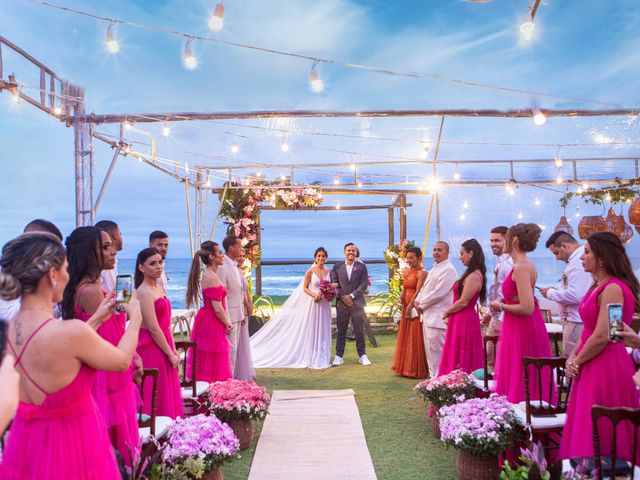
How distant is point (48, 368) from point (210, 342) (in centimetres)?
389

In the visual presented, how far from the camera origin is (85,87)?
6199mm

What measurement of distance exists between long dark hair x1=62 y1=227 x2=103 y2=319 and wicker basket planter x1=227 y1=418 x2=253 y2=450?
7.23 feet

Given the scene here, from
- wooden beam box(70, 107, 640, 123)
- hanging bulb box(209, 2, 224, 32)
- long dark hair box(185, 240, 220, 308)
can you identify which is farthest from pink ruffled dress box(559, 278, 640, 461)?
long dark hair box(185, 240, 220, 308)

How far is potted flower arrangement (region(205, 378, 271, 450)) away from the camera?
4762 mm

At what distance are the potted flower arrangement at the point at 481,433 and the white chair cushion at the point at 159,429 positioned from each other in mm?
1958

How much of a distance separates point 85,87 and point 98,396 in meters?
4.22

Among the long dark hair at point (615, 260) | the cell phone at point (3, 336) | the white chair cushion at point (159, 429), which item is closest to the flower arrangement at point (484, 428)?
the long dark hair at point (615, 260)

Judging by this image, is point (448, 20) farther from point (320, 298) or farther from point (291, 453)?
point (291, 453)

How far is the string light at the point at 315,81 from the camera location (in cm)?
552

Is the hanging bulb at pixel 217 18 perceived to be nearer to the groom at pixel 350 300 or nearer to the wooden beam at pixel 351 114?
the wooden beam at pixel 351 114

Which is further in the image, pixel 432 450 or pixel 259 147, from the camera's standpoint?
pixel 259 147

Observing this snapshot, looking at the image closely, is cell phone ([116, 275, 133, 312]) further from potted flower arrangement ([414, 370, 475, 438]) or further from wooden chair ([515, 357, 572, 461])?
potted flower arrangement ([414, 370, 475, 438])

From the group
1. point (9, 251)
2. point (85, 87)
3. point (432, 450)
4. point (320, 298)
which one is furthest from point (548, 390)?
point (85, 87)

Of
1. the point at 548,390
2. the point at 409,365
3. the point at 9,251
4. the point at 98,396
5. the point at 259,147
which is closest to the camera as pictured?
the point at 9,251
